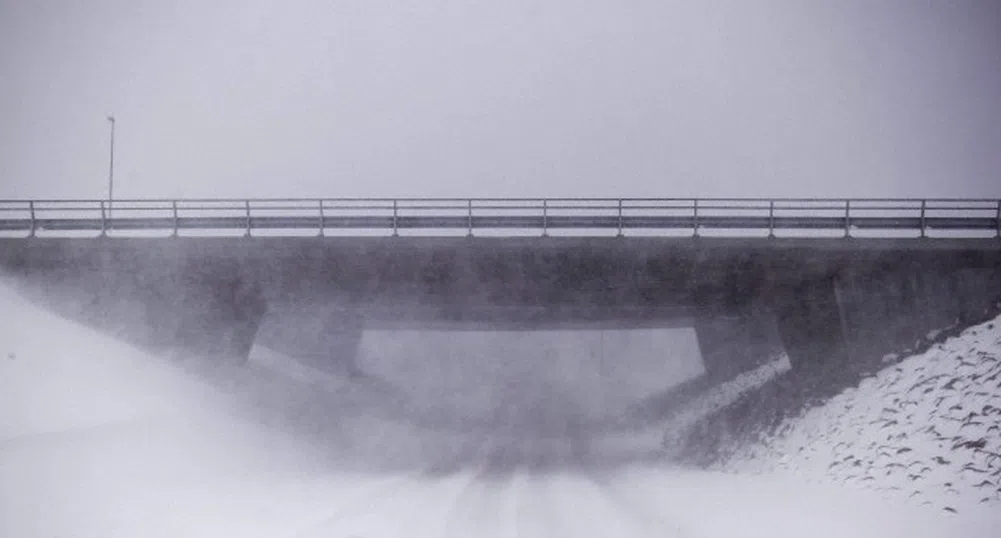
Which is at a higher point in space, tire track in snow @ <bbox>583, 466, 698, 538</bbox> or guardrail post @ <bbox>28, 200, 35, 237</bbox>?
guardrail post @ <bbox>28, 200, 35, 237</bbox>

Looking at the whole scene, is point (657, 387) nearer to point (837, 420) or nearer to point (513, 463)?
point (513, 463)

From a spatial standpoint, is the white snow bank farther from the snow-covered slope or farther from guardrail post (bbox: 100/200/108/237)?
the snow-covered slope

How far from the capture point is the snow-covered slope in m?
18.9

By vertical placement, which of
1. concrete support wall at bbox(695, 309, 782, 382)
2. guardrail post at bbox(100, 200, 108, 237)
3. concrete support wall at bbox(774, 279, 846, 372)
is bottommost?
concrete support wall at bbox(695, 309, 782, 382)

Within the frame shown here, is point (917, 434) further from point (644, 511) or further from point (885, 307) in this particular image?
point (885, 307)

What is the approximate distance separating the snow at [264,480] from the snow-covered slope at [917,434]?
68 cm

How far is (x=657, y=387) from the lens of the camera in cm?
7700

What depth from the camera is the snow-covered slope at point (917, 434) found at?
18.9m

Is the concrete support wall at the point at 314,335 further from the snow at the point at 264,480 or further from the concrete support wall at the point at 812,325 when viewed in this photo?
the concrete support wall at the point at 812,325

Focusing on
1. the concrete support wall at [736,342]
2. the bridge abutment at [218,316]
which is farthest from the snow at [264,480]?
the concrete support wall at [736,342]

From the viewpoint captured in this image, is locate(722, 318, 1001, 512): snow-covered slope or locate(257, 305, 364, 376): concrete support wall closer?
locate(722, 318, 1001, 512): snow-covered slope

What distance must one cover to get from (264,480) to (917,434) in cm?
1490

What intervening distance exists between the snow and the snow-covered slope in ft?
2.24

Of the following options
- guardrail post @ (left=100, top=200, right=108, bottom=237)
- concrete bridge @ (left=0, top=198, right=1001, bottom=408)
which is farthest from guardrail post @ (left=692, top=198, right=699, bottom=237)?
guardrail post @ (left=100, top=200, right=108, bottom=237)
